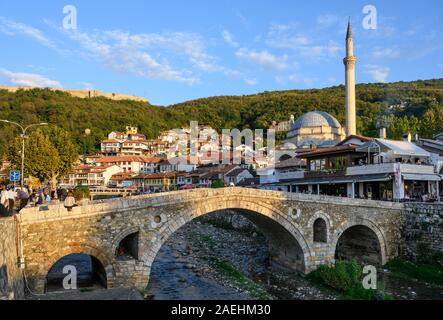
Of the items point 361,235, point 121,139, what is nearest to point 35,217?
point 361,235

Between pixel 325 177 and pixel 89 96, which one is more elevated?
pixel 89 96

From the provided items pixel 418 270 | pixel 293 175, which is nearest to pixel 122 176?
pixel 293 175

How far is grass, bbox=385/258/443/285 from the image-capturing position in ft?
63.8

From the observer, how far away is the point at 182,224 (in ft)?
56.8

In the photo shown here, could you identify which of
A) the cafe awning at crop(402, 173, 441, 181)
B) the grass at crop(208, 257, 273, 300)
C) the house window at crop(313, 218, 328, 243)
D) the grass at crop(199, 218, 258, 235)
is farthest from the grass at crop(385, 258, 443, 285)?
the grass at crop(199, 218, 258, 235)

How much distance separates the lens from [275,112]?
356 feet

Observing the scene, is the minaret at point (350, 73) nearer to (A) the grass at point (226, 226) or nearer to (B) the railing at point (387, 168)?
(B) the railing at point (387, 168)

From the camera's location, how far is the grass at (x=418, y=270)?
Result: 1945 centimetres

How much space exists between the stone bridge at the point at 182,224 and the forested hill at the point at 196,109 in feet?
168

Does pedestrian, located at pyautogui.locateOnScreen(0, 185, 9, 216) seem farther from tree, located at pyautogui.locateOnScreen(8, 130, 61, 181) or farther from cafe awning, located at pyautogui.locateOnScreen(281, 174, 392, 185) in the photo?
tree, located at pyautogui.locateOnScreen(8, 130, 61, 181)

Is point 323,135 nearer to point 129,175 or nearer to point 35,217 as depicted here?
point 129,175

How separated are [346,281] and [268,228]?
17.7ft

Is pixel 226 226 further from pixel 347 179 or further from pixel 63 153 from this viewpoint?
pixel 63 153

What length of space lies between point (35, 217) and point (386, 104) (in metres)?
93.8
